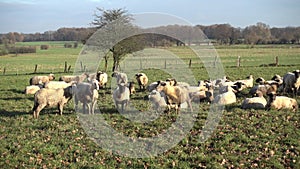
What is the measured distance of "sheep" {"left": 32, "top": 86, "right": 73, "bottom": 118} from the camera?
569 inches

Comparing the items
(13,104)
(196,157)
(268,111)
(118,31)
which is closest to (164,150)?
(196,157)

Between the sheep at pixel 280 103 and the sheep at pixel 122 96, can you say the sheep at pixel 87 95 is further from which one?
the sheep at pixel 280 103

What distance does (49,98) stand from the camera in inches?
579

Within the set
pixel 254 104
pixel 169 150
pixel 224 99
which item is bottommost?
pixel 169 150

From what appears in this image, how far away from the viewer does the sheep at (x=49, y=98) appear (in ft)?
47.4

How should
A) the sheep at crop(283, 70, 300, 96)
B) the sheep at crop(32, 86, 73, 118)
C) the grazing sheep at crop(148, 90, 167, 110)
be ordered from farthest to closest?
the sheep at crop(283, 70, 300, 96) < the grazing sheep at crop(148, 90, 167, 110) < the sheep at crop(32, 86, 73, 118)

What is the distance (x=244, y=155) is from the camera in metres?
9.52

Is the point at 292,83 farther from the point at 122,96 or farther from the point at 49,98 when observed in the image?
the point at 49,98

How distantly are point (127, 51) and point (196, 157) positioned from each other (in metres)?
29.6

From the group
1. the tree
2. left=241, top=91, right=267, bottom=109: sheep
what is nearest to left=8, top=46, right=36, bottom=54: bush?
the tree

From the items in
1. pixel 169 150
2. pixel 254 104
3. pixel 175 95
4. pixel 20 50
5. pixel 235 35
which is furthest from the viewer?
→ pixel 235 35

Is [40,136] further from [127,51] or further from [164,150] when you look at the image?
[127,51]

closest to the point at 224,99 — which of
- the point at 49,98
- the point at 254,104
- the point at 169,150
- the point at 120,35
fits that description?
the point at 254,104

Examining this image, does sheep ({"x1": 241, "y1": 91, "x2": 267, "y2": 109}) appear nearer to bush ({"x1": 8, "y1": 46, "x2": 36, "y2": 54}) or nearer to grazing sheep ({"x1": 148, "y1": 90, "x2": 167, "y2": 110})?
grazing sheep ({"x1": 148, "y1": 90, "x2": 167, "y2": 110})
